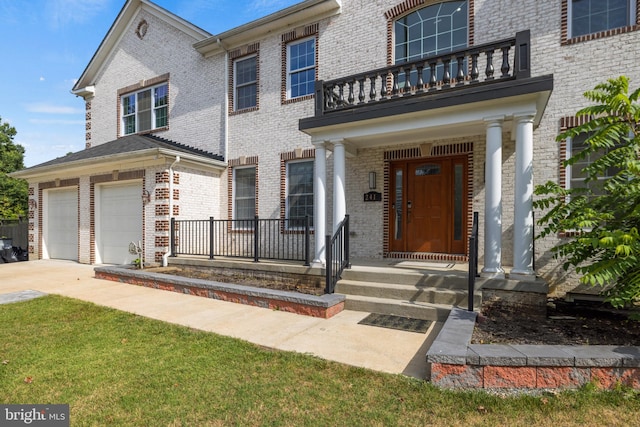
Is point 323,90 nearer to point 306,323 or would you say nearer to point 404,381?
point 306,323

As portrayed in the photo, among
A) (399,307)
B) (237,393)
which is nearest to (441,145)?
(399,307)

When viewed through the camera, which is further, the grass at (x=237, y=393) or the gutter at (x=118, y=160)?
the gutter at (x=118, y=160)

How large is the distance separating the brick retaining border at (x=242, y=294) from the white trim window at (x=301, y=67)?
5.71 meters

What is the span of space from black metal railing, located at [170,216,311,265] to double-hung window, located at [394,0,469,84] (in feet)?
16.4

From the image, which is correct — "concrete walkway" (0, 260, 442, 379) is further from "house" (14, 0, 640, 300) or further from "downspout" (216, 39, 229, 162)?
"downspout" (216, 39, 229, 162)

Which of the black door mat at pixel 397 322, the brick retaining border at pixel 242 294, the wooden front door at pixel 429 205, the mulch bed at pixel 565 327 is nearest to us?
the mulch bed at pixel 565 327

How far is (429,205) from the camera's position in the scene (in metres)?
7.48

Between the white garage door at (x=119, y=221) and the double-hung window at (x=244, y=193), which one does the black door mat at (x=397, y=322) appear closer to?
the double-hung window at (x=244, y=193)

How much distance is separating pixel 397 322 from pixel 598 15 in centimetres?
678

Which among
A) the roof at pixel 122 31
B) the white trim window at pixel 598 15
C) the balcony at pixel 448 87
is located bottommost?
the balcony at pixel 448 87

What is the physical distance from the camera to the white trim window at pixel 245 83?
32.6ft

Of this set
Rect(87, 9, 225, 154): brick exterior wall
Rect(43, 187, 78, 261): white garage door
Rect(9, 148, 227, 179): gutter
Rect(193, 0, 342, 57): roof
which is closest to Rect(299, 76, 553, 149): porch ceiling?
Rect(193, 0, 342, 57): roof

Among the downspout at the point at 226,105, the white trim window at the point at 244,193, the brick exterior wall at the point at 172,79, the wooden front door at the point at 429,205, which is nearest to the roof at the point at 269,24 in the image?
the downspout at the point at 226,105

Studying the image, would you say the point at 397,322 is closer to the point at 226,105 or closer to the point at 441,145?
the point at 441,145
